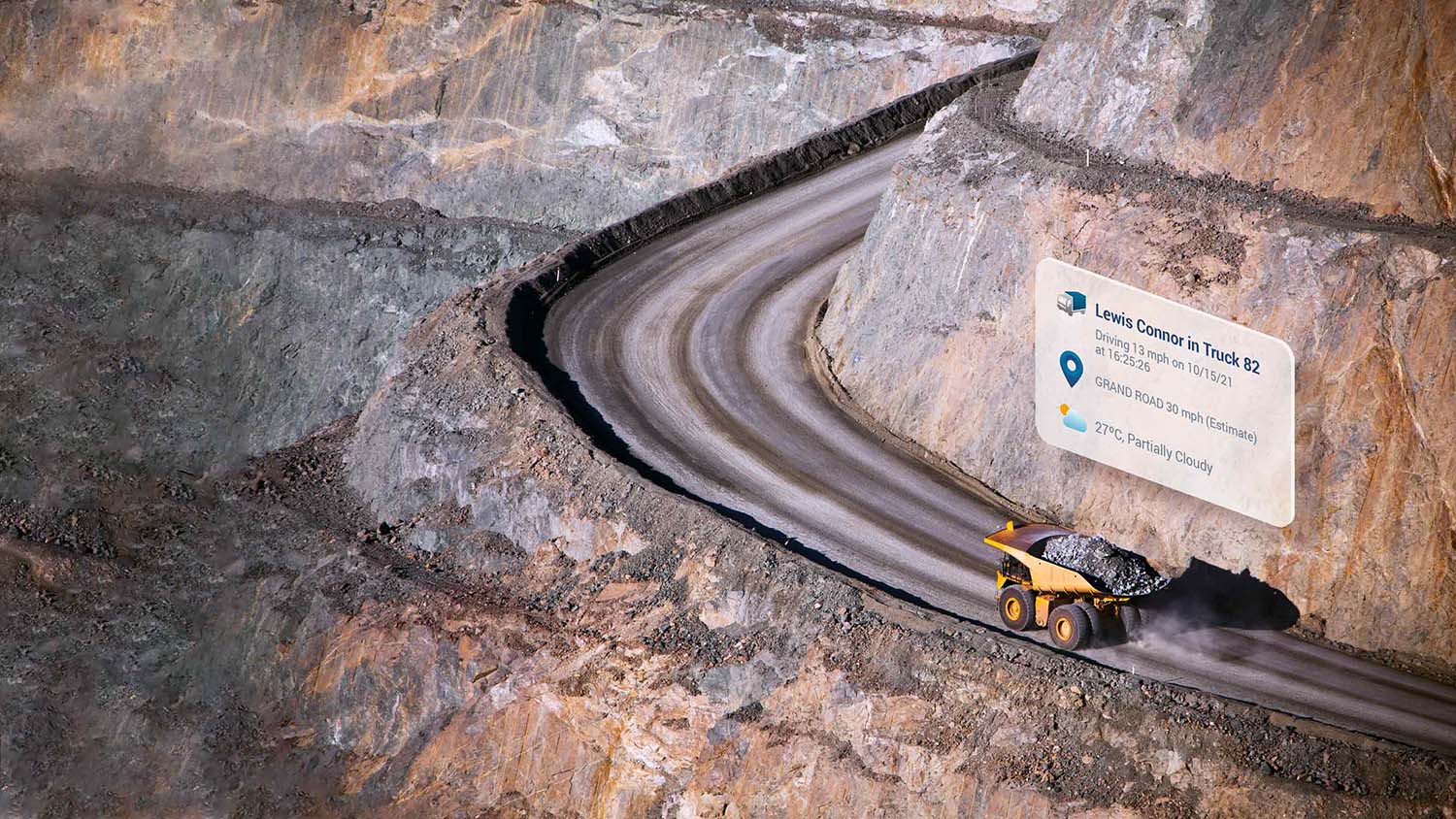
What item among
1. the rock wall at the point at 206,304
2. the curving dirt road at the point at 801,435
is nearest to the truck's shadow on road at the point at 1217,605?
the curving dirt road at the point at 801,435

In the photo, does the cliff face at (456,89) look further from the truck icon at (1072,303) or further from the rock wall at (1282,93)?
the truck icon at (1072,303)

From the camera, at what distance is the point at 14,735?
24.1 m

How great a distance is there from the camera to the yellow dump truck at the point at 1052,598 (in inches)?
733

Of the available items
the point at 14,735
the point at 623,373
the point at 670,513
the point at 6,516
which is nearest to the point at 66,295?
the point at 6,516

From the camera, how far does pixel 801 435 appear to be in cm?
2467

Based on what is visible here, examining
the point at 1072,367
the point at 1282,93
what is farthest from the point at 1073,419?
the point at 1282,93

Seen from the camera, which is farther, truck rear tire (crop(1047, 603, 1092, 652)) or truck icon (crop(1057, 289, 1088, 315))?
truck icon (crop(1057, 289, 1088, 315))

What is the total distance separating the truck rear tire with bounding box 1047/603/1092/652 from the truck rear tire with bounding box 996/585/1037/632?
288mm

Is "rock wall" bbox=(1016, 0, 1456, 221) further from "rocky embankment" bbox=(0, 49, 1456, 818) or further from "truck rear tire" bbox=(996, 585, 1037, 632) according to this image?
"rocky embankment" bbox=(0, 49, 1456, 818)

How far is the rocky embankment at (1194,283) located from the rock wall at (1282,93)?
40mm

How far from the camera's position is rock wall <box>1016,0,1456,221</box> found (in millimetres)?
19391

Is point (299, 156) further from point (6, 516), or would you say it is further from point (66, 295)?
point (6, 516)

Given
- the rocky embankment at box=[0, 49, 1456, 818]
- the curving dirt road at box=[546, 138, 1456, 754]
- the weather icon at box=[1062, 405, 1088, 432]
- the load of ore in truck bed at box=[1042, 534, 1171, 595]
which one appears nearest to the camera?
the rocky embankment at box=[0, 49, 1456, 818]

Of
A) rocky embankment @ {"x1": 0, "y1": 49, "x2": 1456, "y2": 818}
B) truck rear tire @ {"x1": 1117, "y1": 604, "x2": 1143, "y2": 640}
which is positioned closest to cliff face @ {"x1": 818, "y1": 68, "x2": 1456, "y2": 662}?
truck rear tire @ {"x1": 1117, "y1": 604, "x2": 1143, "y2": 640}
